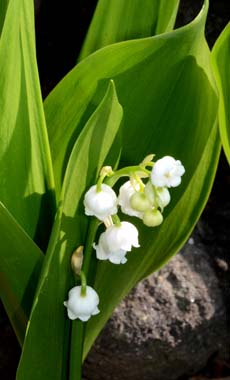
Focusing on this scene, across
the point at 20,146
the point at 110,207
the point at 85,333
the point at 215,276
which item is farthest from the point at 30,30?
the point at 215,276

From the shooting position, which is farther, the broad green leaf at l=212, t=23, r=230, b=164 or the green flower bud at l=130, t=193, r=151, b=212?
the broad green leaf at l=212, t=23, r=230, b=164

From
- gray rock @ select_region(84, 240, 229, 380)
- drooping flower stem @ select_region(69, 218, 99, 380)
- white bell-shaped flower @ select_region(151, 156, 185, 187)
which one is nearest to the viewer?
white bell-shaped flower @ select_region(151, 156, 185, 187)

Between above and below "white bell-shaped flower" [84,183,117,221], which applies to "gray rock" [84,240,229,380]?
below

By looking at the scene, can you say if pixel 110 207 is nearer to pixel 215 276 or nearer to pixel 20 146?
pixel 20 146

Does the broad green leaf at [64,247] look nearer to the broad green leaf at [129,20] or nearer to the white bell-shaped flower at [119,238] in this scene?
the white bell-shaped flower at [119,238]

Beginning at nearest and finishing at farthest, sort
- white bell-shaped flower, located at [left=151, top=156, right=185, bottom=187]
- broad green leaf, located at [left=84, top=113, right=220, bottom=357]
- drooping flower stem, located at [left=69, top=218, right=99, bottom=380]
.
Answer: white bell-shaped flower, located at [left=151, top=156, right=185, bottom=187]
drooping flower stem, located at [left=69, top=218, right=99, bottom=380]
broad green leaf, located at [left=84, top=113, right=220, bottom=357]

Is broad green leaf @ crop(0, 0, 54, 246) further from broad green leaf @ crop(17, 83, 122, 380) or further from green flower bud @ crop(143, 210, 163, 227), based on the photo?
green flower bud @ crop(143, 210, 163, 227)

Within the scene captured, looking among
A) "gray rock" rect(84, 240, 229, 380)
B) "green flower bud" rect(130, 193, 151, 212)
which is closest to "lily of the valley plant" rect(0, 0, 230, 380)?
"green flower bud" rect(130, 193, 151, 212)

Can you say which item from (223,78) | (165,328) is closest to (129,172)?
(223,78)
